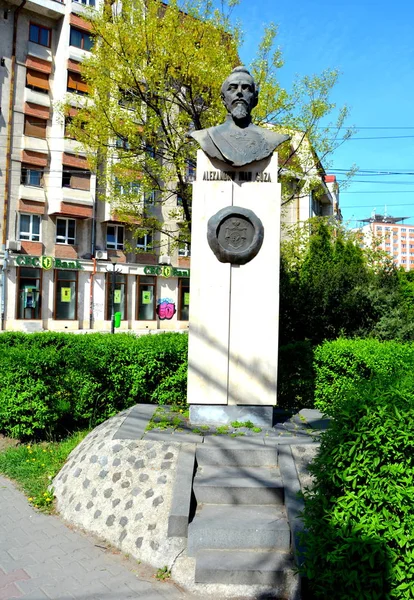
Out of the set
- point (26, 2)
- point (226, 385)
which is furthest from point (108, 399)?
point (26, 2)

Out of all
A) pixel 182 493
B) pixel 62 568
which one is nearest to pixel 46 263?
pixel 182 493

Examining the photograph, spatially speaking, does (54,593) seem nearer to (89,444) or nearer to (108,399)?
(89,444)

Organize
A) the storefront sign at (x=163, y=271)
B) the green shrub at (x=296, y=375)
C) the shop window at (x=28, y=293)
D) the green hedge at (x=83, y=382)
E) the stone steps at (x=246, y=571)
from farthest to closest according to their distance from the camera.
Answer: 1. the storefront sign at (x=163, y=271)
2. the shop window at (x=28, y=293)
3. the green shrub at (x=296, y=375)
4. the green hedge at (x=83, y=382)
5. the stone steps at (x=246, y=571)

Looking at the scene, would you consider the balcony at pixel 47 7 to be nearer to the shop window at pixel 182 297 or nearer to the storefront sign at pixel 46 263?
the storefront sign at pixel 46 263

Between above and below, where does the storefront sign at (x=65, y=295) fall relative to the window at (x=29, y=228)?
below

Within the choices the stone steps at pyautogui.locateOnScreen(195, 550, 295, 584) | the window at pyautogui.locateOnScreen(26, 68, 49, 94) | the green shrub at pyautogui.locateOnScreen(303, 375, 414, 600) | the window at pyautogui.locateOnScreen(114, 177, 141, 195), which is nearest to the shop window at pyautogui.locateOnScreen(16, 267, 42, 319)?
the window at pyautogui.locateOnScreen(26, 68, 49, 94)

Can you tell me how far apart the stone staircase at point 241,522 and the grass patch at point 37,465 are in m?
1.73

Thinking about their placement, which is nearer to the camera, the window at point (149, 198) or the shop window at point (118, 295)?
the window at point (149, 198)

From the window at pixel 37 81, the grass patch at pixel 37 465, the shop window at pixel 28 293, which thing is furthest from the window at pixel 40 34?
the grass patch at pixel 37 465

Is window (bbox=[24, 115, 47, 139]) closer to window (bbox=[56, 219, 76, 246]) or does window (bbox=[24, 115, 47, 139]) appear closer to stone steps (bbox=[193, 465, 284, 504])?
window (bbox=[56, 219, 76, 246])

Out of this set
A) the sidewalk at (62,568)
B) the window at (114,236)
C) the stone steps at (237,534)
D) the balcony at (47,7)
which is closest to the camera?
the sidewalk at (62,568)

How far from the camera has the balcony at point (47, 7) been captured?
27.0 meters

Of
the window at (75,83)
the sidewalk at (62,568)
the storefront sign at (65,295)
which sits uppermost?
the window at (75,83)

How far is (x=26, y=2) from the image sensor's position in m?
26.8
